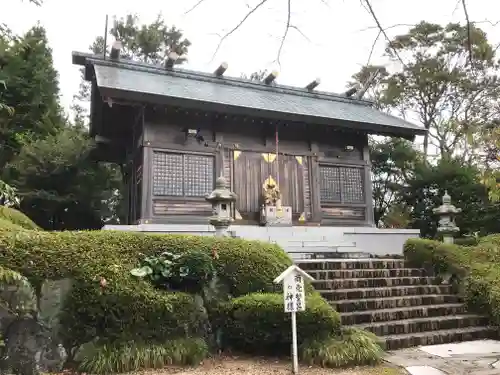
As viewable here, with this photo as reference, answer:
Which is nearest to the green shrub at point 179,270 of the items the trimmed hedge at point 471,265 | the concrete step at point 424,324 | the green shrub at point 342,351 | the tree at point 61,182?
the green shrub at point 342,351

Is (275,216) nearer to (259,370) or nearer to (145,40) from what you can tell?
(259,370)

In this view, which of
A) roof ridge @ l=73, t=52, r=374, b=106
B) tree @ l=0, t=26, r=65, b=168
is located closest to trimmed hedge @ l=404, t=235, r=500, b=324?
roof ridge @ l=73, t=52, r=374, b=106

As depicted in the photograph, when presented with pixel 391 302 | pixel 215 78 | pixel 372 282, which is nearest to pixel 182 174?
pixel 215 78

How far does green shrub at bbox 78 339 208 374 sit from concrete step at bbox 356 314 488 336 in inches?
100

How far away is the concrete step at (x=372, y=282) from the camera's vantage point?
7.17m

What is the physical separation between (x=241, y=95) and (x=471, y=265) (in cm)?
824

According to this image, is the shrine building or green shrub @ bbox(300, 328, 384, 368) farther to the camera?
the shrine building

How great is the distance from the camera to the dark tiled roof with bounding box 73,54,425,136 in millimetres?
10711

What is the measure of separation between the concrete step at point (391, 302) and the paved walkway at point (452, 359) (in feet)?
3.33

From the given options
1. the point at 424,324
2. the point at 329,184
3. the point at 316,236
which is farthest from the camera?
the point at 329,184

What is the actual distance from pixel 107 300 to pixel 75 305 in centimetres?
36

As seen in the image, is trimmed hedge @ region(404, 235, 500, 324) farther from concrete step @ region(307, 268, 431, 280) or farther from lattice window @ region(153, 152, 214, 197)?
lattice window @ region(153, 152, 214, 197)

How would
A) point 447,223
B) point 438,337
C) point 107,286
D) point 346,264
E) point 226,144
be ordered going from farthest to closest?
point 226,144
point 447,223
point 346,264
point 438,337
point 107,286

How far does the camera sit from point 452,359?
531 centimetres
